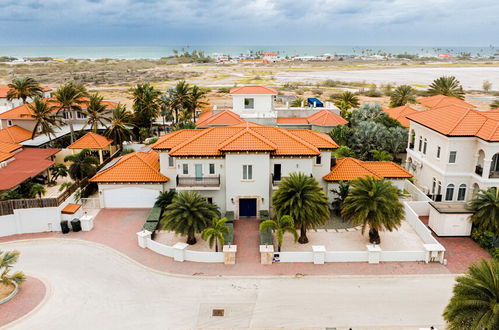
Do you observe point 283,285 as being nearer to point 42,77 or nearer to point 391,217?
point 391,217

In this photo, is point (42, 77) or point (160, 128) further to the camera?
point (42, 77)

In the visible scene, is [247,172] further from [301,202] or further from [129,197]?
[129,197]

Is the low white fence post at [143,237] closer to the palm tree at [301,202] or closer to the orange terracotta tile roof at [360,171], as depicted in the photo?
the palm tree at [301,202]

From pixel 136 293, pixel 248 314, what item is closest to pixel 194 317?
pixel 248 314

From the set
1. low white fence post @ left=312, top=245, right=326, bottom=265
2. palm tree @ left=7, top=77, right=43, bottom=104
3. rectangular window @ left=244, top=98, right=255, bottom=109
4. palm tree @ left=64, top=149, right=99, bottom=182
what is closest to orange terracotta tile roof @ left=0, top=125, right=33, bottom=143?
palm tree @ left=7, top=77, right=43, bottom=104

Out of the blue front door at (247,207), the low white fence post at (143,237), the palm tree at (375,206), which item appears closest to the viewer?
the palm tree at (375,206)

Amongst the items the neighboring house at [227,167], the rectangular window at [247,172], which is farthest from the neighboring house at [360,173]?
the rectangular window at [247,172]
